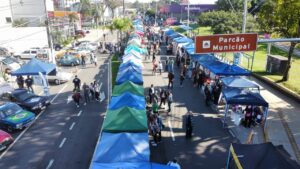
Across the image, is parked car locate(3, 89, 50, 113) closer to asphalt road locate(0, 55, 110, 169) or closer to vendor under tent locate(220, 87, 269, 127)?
asphalt road locate(0, 55, 110, 169)

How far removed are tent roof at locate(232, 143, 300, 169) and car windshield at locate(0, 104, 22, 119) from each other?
1374 centimetres

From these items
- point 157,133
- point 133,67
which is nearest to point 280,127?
point 157,133

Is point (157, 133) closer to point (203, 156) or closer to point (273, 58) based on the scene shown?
point (203, 156)

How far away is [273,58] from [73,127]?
20.7 meters

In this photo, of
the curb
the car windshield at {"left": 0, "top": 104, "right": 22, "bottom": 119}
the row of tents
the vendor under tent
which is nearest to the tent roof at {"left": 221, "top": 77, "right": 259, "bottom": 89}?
the vendor under tent

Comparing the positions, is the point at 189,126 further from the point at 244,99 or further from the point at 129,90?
the point at 129,90

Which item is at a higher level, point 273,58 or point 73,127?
point 273,58

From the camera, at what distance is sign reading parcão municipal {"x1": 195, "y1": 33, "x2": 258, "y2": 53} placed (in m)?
14.9

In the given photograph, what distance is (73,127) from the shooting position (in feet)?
57.9

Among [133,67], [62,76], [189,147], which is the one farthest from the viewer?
[62,76]

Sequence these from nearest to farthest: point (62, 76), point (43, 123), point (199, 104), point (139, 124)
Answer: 1. point (139, 124)
2. point (43, 123)
3. point (199, 104)
4. point (62, 76)

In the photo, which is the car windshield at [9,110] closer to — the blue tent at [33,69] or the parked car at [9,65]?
the blue tent at [33,69]

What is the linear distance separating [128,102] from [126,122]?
2.76 metres

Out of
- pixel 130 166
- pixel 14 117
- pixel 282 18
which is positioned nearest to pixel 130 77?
pixel 14 117
